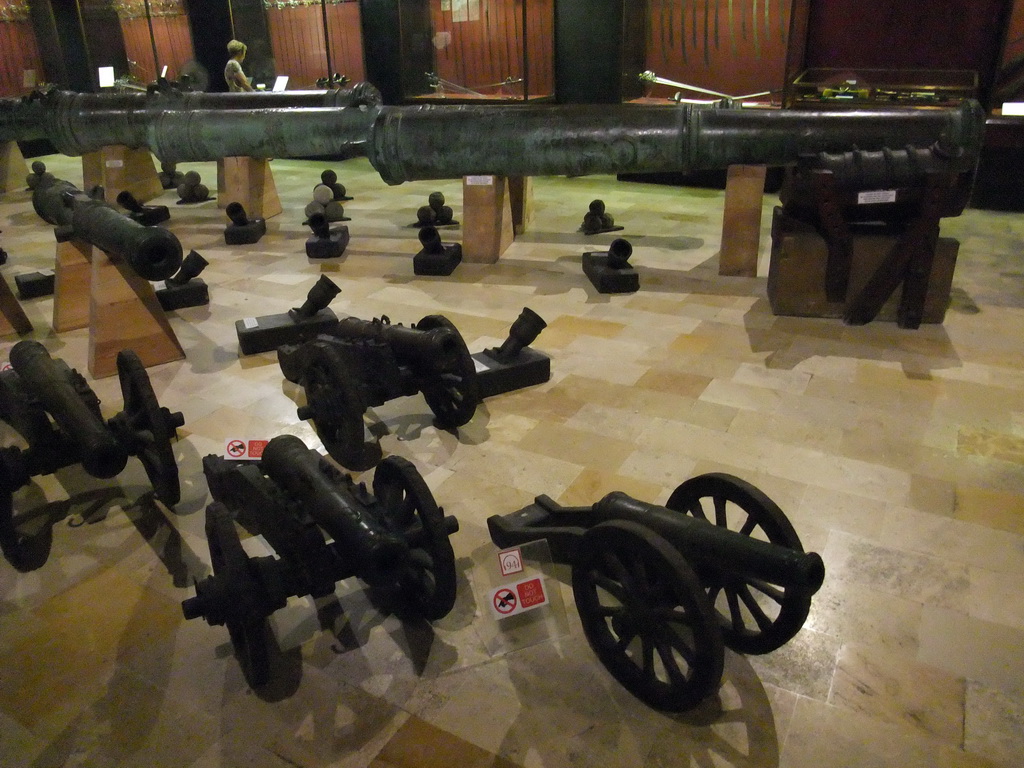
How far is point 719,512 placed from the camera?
2.39 m

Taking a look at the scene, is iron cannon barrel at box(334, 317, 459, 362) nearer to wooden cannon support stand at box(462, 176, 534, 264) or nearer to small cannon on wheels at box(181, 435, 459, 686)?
small cannon on wheels at box(181, 435, 459, 686)

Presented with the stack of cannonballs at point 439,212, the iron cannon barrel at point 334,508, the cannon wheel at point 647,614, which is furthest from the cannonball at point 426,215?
the cannon wheel at point 647,614

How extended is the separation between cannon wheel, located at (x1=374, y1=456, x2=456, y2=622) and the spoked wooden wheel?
40cm

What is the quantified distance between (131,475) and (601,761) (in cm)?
246

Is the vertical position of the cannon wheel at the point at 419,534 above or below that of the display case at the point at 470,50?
below

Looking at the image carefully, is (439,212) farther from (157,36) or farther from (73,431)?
(157,36)

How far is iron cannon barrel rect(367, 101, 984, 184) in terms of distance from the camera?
5023 mm

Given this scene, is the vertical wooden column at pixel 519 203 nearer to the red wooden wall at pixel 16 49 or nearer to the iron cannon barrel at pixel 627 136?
the iron cannon barrel at pixel 627 136

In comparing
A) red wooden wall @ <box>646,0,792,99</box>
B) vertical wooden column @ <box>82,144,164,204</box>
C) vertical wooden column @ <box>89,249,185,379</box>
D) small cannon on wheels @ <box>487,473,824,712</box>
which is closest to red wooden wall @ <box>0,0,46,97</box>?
vertical wooden column @ <box>82,144,164,204</box>

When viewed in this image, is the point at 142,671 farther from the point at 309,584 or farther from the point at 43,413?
the point at 43,413

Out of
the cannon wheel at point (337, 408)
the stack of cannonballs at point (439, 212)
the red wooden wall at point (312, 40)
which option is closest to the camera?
the cannon wheel at point (337, 408)

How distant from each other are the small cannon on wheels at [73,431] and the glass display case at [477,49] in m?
8.38

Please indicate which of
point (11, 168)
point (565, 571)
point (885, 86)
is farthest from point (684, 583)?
point (11, 168)

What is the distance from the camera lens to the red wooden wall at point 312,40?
11812 millimetres
